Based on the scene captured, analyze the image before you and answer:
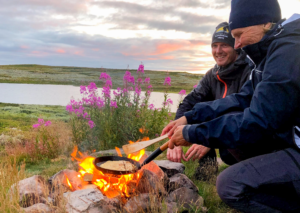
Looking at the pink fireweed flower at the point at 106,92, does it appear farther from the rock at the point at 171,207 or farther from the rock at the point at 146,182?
the rock at the point at 171,207

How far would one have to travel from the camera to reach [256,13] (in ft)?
7.72

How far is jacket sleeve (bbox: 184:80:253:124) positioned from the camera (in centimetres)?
296

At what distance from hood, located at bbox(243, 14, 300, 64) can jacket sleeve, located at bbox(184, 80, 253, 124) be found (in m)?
0.62

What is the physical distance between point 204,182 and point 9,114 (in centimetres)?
1164

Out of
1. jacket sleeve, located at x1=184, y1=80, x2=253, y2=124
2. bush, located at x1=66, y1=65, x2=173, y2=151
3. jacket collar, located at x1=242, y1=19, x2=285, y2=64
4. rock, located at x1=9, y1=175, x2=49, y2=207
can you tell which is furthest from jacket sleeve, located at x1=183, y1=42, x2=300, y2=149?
bush, located at x1=66, y1=65, x2=173, y2=151

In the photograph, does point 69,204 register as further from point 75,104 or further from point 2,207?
point 75,104

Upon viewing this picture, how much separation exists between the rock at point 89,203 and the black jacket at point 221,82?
190 centimetres

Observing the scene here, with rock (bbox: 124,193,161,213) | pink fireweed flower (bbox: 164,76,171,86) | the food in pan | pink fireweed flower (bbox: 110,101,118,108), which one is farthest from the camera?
pink fireweed flower (bbox: 164,76,171,86)

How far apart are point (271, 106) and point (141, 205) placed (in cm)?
173

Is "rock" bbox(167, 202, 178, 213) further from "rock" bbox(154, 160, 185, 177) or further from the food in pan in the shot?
"rock" bbox(154, 160, 185, 177)

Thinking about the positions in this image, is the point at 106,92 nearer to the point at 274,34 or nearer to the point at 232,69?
the point at 232,69

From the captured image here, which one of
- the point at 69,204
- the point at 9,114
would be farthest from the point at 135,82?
the point at 9,114

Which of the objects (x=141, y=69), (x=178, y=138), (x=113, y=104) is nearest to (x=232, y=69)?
(x=178, y=138)

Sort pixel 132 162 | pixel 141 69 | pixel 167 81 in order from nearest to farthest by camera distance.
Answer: pixel 132 162 < pixel 141 69 < pixel 167 81
